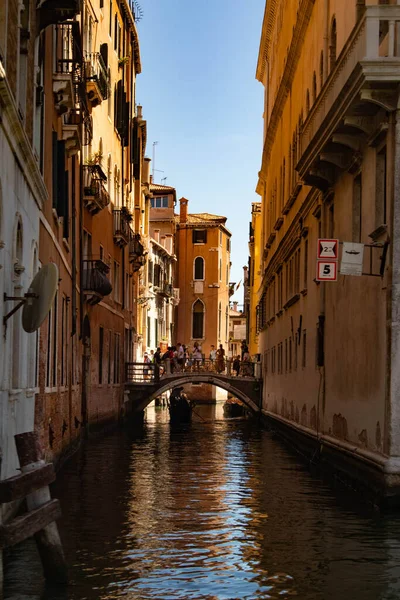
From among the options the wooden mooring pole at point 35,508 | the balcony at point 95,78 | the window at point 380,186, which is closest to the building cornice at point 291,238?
the balcony at point 95,78

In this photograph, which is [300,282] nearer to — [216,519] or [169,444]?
[169,444]

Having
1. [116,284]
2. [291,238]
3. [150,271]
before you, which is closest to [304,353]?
[291,238]

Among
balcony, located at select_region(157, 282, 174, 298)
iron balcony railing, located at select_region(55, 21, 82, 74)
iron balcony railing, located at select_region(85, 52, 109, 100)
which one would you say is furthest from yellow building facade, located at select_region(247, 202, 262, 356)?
iron balcony railing, located at select_region(55, 21, 82, 74)

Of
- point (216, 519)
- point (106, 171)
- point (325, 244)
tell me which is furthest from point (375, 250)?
point (106, 171)

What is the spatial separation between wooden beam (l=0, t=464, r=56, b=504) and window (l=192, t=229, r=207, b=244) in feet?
211

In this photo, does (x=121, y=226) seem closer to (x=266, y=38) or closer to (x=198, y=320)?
(x=266, y=38)

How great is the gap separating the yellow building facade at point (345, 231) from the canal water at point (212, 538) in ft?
3.28

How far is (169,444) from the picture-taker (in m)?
27.6

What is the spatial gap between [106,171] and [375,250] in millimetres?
19294

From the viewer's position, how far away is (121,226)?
34.2m

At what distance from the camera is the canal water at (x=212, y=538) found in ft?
29.0

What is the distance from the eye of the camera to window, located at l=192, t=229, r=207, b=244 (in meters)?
72.4

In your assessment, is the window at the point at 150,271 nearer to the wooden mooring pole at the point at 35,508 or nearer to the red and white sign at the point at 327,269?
the red and white sign at the point at 327,269

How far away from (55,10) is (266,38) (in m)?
27.7
